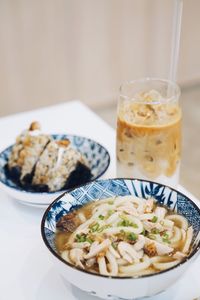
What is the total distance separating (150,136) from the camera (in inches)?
37.9

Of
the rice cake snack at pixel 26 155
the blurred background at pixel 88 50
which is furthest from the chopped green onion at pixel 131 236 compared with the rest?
the blurred background at pixel 88 50

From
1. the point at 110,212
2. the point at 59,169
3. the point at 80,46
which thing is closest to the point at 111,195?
the point at 110,212

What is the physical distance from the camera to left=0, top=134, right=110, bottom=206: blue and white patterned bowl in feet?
3.08

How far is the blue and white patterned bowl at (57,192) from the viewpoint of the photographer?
0.94 meters

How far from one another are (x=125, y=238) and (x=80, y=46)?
2.33m

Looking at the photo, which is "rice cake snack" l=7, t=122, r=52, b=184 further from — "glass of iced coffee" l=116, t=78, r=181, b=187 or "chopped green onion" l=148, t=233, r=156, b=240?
"chopped green onion" l=148, t=233, r=156, b=240

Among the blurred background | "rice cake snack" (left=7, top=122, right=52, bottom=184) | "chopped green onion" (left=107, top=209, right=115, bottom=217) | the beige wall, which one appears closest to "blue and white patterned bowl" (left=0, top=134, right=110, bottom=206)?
"rice cake snack" (left=7, top=122, right=52, bottom=184)

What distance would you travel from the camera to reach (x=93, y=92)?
3.14 m

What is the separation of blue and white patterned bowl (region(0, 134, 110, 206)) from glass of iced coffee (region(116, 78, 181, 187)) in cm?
7

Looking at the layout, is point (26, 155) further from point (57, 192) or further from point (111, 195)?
point (111, 195)

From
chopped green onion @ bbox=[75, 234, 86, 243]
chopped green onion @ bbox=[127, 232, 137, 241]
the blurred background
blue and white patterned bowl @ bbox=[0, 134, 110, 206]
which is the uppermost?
chopped green onion @ bbox=[127, 232, 137, 241]

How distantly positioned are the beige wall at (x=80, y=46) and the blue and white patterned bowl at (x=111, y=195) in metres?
2.05

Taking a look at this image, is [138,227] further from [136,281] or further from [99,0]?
[99,0]

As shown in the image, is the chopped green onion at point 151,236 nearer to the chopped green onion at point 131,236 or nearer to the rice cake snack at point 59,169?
the chopped green onion at point 131,236
